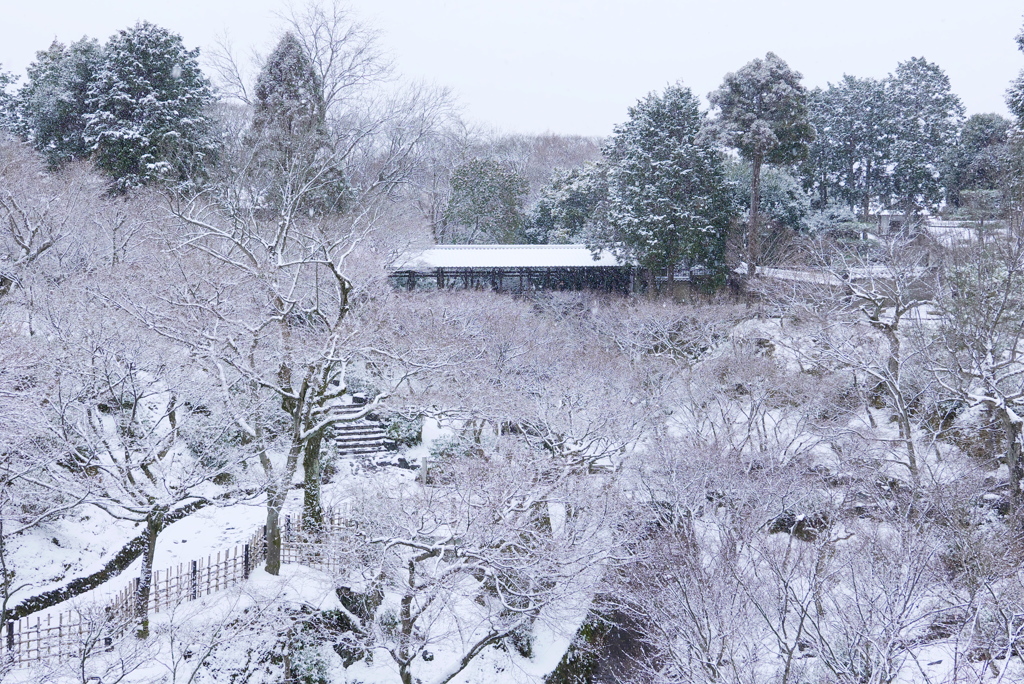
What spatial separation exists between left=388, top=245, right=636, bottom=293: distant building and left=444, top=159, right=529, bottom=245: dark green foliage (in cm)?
519

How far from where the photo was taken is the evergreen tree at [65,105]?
23.6m

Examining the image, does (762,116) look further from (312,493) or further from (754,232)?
(312,493)

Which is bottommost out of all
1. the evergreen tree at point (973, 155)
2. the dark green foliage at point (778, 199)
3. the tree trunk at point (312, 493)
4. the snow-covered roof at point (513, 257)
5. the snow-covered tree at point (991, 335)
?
the tree trunk at point (312, 493)

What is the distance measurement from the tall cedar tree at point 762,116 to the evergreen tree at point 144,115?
54.0 feet

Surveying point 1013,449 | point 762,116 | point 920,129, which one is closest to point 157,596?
point 1013,449

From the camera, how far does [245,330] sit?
1219 centimetres

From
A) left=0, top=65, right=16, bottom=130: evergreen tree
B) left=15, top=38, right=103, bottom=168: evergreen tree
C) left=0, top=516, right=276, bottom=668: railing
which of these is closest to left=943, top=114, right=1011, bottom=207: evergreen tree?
left=0, top=516, right=276, bottom=668: railing

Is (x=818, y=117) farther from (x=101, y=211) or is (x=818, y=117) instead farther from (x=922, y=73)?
(x=101, y=211)

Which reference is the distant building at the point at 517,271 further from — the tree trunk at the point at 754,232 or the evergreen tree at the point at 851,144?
the evergreen tree at the point at 851,144

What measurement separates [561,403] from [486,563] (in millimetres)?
6426

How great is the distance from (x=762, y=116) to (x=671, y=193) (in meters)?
3.78

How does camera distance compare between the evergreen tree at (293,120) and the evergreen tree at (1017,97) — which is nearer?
the evergreen tree at (1017,97)

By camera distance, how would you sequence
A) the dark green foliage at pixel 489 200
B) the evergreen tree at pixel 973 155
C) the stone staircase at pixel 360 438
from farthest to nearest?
the dark green foliage at pixel 489 200
the evergreen tree at pixel 973 155
the stone staircase at pixel 360 438

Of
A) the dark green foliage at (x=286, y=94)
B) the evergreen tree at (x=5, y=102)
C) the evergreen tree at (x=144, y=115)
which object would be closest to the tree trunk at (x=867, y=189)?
the dark green foliage at (x=286, y=94)
